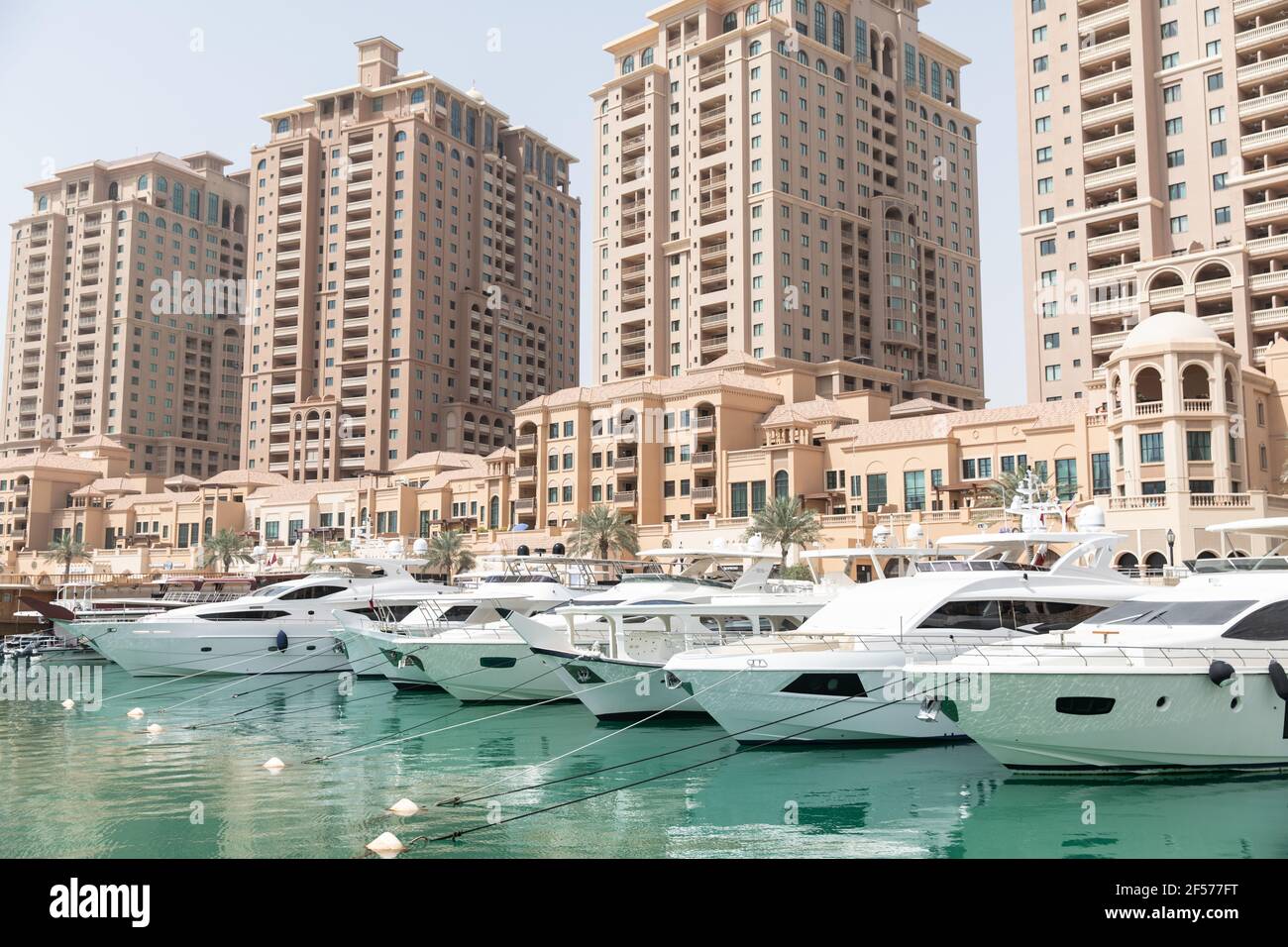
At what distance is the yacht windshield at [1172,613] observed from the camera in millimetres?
18875

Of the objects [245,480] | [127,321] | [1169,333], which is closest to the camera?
[1169,333]

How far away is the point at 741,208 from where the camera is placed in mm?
102438

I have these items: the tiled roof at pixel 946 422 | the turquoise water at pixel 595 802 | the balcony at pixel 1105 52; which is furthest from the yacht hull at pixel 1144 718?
the balcony at pixel 1105 52

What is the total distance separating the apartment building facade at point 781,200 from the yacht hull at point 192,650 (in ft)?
210

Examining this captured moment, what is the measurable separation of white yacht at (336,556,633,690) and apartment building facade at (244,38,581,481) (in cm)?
8959

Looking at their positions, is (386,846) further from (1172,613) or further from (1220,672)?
(1172,613)

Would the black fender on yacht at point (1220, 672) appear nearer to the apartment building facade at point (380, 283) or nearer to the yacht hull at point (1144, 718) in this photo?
the yacht hull at point (1144, 718)

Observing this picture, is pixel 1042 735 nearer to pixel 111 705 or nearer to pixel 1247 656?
pixel 1247 656

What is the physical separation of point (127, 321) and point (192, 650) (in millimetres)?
129821

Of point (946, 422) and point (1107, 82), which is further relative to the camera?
point (1107, 82)

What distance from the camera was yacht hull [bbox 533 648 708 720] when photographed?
2706 cm

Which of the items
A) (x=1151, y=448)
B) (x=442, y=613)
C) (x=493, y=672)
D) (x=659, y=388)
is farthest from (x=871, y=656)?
(x=659, y=388)

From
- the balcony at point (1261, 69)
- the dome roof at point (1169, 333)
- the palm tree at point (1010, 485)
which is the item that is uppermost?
the balcony at point (1261, 69)

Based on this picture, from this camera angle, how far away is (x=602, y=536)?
6969cm
